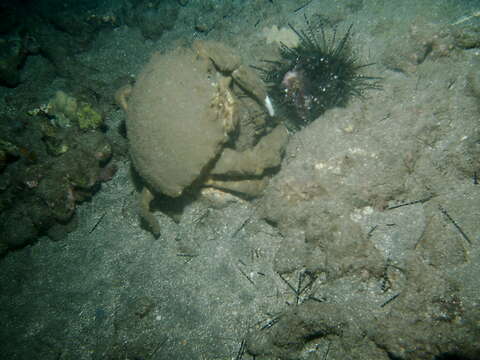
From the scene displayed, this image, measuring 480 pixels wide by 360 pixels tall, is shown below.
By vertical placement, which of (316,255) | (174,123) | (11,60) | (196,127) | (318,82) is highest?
(11,60)

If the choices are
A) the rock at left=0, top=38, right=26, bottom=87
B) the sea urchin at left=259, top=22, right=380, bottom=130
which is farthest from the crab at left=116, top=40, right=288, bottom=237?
the rock at left=0, top=38, right=26, bottom=87

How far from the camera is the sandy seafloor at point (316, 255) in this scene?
310cm

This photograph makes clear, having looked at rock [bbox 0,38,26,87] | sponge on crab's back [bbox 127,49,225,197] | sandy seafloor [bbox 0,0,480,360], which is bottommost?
sandy seafloor [bbox 0,0,480,360]

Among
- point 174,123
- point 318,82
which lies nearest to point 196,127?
point 174,123

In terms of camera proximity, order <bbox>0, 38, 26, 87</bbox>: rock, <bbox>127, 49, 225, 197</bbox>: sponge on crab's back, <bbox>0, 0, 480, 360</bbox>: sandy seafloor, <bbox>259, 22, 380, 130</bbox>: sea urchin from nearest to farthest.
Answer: <bbox>0, 0, 480, 360</bbox>: sandy seafloor → <bbox>127, 49, 225, 197</bbox>: sponge on crab's back → <bbox>259, 22, 380, 130</bbox>: sea urchin → <bbox>0, 38, 26, 87</bbox>: rock

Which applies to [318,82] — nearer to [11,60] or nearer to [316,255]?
[316,255]

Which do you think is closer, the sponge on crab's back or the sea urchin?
the sponge on crab's back

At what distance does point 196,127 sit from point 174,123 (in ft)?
1.04

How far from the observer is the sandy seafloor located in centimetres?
310

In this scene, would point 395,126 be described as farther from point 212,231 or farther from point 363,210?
point 212,231

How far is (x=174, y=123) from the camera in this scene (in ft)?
12.1

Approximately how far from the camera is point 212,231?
4.71 metres

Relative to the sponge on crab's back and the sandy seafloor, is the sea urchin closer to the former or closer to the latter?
the sandy seafloor

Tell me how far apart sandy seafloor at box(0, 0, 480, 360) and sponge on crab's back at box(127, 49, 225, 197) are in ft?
4.00
